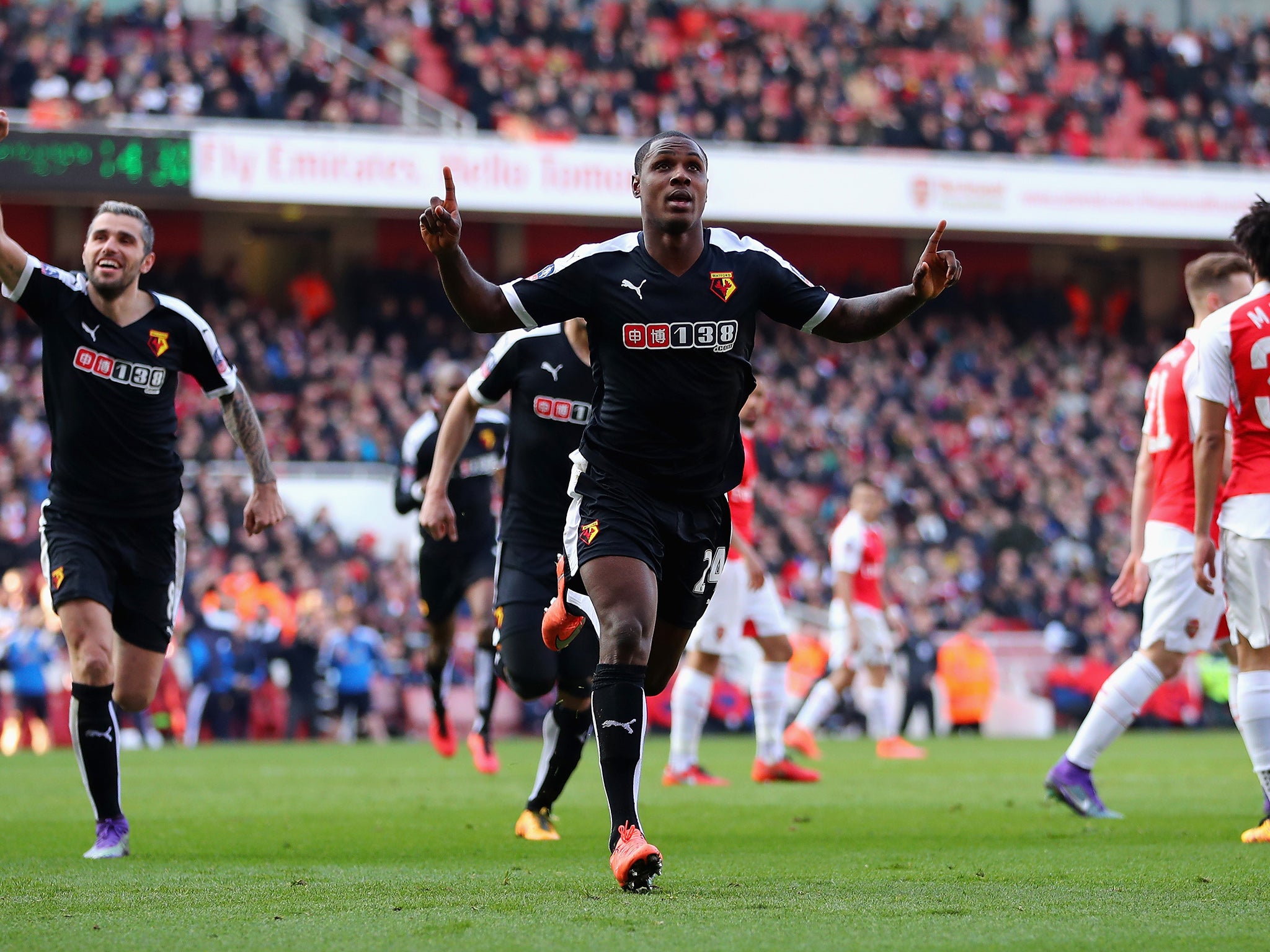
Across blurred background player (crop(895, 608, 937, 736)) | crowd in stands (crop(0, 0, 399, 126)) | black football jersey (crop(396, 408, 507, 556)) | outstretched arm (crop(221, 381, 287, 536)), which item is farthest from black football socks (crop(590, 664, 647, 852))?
crowd in stands (crop(0, 0, 399, 126))

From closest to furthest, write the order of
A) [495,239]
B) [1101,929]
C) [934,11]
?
[1101,929] < [495,239] < [934,11]

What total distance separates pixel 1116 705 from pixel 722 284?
3.44 metres

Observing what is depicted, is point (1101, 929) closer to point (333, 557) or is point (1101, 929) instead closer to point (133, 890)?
point (133, 890)

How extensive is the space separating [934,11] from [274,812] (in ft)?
95.7

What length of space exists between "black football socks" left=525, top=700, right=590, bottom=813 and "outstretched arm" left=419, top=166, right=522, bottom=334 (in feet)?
6.84

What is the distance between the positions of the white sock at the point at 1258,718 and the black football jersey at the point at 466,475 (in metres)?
5.58

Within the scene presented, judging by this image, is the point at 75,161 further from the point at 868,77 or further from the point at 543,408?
the point at 543,408

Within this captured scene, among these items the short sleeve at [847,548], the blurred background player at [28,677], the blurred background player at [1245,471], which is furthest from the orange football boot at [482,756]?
the blurred background player at [28,677]

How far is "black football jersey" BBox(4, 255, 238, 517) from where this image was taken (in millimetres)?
6672

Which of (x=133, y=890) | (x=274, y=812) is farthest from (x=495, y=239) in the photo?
(x=133, y=890)

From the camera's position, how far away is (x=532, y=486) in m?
7.21

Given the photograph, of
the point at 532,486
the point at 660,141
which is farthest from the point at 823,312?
the point at 532,486

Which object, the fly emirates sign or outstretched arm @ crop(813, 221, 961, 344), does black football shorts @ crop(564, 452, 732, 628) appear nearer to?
outstretched arm @ crop(813, 221, 961, 344)

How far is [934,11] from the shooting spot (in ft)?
112
